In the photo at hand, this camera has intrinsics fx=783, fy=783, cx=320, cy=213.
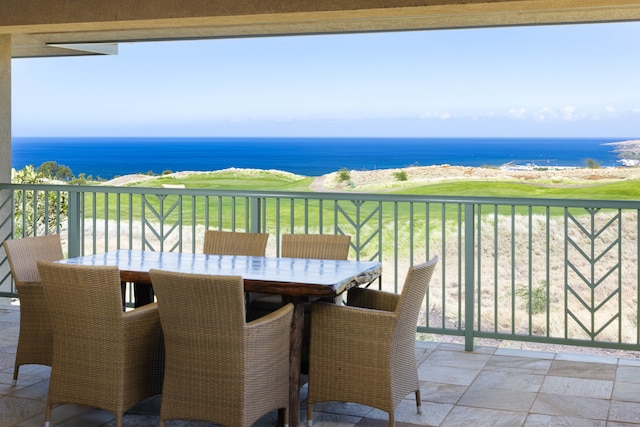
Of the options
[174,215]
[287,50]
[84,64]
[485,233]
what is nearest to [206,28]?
[485,233]

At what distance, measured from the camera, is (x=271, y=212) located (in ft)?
54.1

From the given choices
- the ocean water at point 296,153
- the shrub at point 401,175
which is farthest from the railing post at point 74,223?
the shrub at point 401,175

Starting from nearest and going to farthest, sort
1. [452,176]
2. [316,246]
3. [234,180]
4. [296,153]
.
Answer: [316,246] → [452,176] → [296,153] → [234,180]

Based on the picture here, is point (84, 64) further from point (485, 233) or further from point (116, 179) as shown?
point (485, 233)

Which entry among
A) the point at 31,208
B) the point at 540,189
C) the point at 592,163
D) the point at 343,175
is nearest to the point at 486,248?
the point at 540,189

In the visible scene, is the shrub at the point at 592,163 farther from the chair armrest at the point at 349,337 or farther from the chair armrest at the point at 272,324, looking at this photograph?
the chair armrest at the point at 272,324

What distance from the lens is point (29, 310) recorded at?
403cm

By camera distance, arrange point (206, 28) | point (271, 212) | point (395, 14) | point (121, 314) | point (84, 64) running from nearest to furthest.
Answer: point (121, 314), point (395, 14), point (206, 28), point (271, 212), point (84, 64)

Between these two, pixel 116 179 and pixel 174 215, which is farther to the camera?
pixel 116 179

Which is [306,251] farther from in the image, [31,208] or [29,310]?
[31,208]

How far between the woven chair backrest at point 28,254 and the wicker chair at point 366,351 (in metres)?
1.62

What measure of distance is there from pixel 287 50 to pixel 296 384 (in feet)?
63.1

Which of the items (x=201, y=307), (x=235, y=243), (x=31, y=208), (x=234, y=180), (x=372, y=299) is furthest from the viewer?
(x=234, y=180)

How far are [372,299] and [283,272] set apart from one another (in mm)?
480
